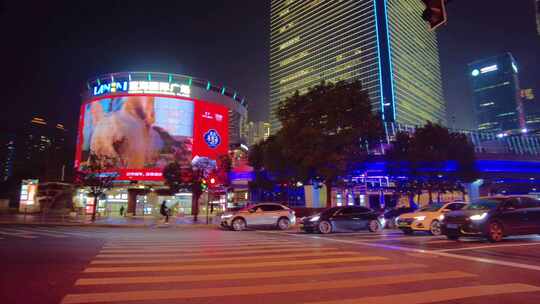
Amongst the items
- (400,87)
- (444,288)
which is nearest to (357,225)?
(444,288)

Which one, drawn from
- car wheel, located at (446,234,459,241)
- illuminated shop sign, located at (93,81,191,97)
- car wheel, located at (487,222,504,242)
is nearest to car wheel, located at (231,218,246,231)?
car wheel, located at (446,234,459,241)

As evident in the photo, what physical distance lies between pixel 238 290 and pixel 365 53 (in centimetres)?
14490

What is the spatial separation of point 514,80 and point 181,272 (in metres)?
205

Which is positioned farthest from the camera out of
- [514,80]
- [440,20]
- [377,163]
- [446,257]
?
[514,80]

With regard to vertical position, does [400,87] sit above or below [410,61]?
below

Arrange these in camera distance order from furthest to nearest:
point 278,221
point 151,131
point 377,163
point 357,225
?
point 151,131 → point 377,163 → point 278,221 → point 357,225

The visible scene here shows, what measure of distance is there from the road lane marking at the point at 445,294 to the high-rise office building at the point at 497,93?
192 meters

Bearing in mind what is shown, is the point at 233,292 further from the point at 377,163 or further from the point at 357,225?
the point at 377,163

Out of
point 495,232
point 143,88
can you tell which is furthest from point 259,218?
point 143,88

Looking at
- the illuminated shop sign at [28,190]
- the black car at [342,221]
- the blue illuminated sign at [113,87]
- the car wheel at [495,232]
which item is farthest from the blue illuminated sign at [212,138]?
the car wheel at [495,232]

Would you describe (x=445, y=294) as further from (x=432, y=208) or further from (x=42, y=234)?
(x=42, y=234)

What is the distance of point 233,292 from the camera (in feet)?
19.8

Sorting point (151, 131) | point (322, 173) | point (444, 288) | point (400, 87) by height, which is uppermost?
point (400, 87)

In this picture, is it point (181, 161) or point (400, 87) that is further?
point (400, 87)
